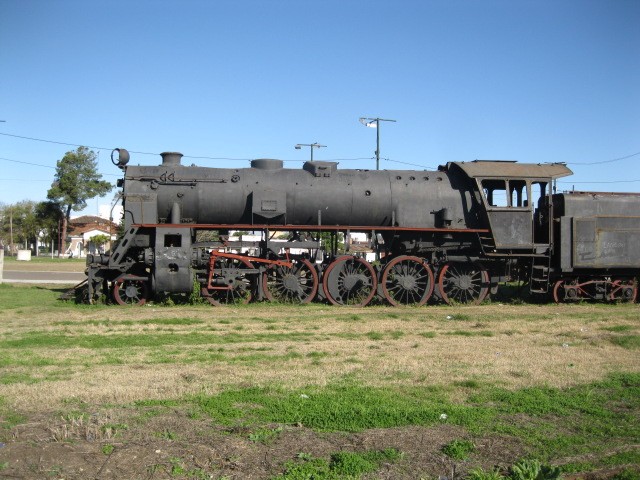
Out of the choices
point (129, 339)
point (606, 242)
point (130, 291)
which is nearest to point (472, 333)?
point (129, 339)

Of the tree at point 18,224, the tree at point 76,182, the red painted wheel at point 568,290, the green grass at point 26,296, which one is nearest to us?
the green grass at point 26,296

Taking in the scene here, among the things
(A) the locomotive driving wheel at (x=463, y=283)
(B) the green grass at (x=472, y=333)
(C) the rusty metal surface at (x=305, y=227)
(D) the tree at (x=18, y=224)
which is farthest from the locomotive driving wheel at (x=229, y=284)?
(D) the tree at (x=18, y=224)

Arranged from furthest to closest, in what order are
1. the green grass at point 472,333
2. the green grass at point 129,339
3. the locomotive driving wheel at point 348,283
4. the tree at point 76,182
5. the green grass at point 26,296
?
the tree at point 76,182, the locomotive driving wheel at point 348,283, the green grass at point 26,296, the green grass at point 472,333, the green grass at point 129,339

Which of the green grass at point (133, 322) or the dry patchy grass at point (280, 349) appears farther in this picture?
the green grass at point (133, 322)

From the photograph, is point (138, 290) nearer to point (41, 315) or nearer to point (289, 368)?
point (41, 315)

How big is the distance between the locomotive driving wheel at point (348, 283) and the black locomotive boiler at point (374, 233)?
0.09 feet

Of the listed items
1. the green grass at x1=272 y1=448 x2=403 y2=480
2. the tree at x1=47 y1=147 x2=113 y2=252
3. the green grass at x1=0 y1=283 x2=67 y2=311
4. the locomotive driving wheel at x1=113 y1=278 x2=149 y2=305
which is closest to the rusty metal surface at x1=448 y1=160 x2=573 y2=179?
the locomotive driving wheel at x1=113 y1=278 x2=149 y2=305

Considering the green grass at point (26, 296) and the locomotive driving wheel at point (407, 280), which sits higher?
the locomotive driving wheel at point (407, 280)

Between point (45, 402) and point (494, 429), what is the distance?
14.7 ft

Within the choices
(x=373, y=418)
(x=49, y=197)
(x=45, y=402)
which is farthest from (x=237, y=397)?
(x=49, y=197)

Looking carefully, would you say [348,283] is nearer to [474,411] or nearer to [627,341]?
[627,341]

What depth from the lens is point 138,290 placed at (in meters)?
15.8

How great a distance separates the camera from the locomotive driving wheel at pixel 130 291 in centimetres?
1556

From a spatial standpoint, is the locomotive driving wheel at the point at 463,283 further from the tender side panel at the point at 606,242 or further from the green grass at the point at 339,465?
the green grass at the point at 339,465
